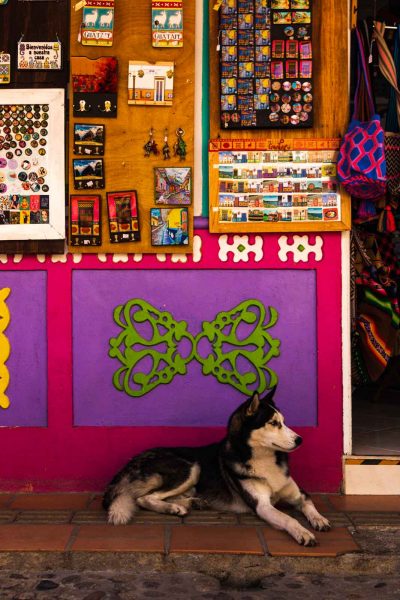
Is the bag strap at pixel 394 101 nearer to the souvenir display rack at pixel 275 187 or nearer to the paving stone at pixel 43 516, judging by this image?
the souvenir display rack at pixel 275 187

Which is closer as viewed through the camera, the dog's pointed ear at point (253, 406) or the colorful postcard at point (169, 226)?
the dog's pointed ear at point (253, 406)

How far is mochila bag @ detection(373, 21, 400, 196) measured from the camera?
532cm

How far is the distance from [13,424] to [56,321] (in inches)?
31.2

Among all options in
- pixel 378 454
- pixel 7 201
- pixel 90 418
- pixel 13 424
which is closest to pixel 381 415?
pixel 378 454

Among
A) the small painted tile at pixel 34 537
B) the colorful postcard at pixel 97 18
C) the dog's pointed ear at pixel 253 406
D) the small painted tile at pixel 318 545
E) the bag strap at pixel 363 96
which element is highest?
the colorful postcard at pixel 97 18

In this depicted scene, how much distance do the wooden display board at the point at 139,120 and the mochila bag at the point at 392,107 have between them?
1.35 meters

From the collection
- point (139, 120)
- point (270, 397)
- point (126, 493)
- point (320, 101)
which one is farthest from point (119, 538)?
point (320, 101)

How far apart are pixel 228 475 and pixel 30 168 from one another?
2.52 m

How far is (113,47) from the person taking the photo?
525cm

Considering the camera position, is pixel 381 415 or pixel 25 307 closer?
pixel 25 307

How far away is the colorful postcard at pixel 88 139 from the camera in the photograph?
5234mm

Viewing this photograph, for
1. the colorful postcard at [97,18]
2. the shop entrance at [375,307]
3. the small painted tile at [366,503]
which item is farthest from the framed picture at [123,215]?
the small painted tile at [366,503]

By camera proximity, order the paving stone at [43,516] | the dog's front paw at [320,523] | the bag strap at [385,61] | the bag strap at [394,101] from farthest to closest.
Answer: the bag strap at [394,101], the bag strap at [385,61], the paving stone at [43,516], the dog's front paw at [320,523]

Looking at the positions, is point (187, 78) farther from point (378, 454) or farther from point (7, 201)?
point (378, 454)
